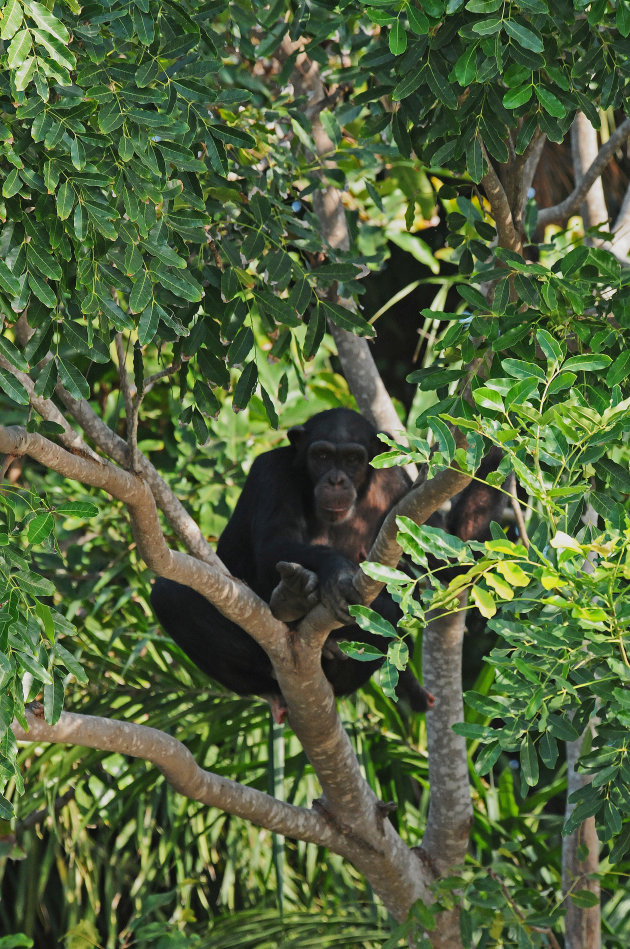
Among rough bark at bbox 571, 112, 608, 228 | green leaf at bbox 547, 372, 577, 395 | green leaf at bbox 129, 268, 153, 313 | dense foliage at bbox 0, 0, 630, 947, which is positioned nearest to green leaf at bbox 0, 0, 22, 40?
dense foliage at bbox 0, 0, 630, 947

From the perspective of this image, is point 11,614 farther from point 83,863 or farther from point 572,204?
point 83,863

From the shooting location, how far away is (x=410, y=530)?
4.47 ft

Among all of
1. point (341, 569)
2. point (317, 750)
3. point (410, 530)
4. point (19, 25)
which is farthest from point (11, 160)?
point (317, 750)

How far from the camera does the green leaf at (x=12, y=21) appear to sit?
4.63 ft

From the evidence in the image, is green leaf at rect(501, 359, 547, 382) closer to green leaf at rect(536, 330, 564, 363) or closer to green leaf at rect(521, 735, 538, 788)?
green leaf at rect(536, 330, 564, 363)

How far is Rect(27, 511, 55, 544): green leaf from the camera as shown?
67.2 inches

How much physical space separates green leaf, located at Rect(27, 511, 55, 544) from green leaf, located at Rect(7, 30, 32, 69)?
0.64m

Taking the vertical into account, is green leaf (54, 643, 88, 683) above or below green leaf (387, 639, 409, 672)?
above

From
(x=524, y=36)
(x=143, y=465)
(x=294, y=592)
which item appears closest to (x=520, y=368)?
(x=524, y=36)

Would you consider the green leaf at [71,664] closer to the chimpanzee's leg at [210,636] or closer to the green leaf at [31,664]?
the green leaf at [31,664]

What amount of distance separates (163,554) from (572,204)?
1825 millimetres

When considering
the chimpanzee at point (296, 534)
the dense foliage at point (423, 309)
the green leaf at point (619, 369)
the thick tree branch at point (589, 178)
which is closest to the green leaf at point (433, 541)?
the dense foliage at point (423, 309)

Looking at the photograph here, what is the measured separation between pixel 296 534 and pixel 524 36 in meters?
1.94

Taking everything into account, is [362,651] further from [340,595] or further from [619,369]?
[340,595]
